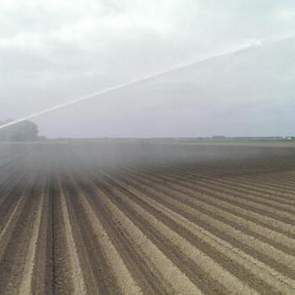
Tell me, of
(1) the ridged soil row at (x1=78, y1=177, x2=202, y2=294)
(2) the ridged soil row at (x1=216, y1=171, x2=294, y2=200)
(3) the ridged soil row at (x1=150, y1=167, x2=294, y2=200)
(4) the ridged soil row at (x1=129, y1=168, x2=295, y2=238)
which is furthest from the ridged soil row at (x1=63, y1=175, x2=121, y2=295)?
(2) the ridged soil row at (x1=216, y1=171, x2=294, y2=200)

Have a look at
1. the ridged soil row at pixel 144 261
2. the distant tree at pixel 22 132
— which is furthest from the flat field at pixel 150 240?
the distant tree at pixel 22 132

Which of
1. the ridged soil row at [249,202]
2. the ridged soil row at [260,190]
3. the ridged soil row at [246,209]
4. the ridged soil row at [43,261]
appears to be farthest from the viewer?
the ridged soil row at [260,190]

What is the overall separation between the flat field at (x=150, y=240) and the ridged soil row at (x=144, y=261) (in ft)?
0.07

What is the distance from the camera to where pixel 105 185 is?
22.6m

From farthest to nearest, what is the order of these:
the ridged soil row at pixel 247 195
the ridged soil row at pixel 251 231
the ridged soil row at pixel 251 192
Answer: the ridged soil row at pixel 251 192, the ridged soil row at pixel 247 195, the ridged soil row at pixel 251 231

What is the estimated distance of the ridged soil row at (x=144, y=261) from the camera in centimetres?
818

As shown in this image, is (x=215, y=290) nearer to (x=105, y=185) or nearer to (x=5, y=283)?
(x=5, y=283)

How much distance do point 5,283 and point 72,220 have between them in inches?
212

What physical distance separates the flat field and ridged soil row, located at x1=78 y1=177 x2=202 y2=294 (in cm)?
2

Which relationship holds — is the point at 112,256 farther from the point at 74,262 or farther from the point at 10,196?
the point at 10,196

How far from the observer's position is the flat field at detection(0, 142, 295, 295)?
847cm

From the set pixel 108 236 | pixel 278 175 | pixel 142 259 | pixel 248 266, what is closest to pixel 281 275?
pixel 248 266

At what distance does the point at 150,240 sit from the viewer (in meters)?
11.5

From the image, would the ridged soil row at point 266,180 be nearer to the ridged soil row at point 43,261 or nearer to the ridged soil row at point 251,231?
the ridged soil row at point 251,231
